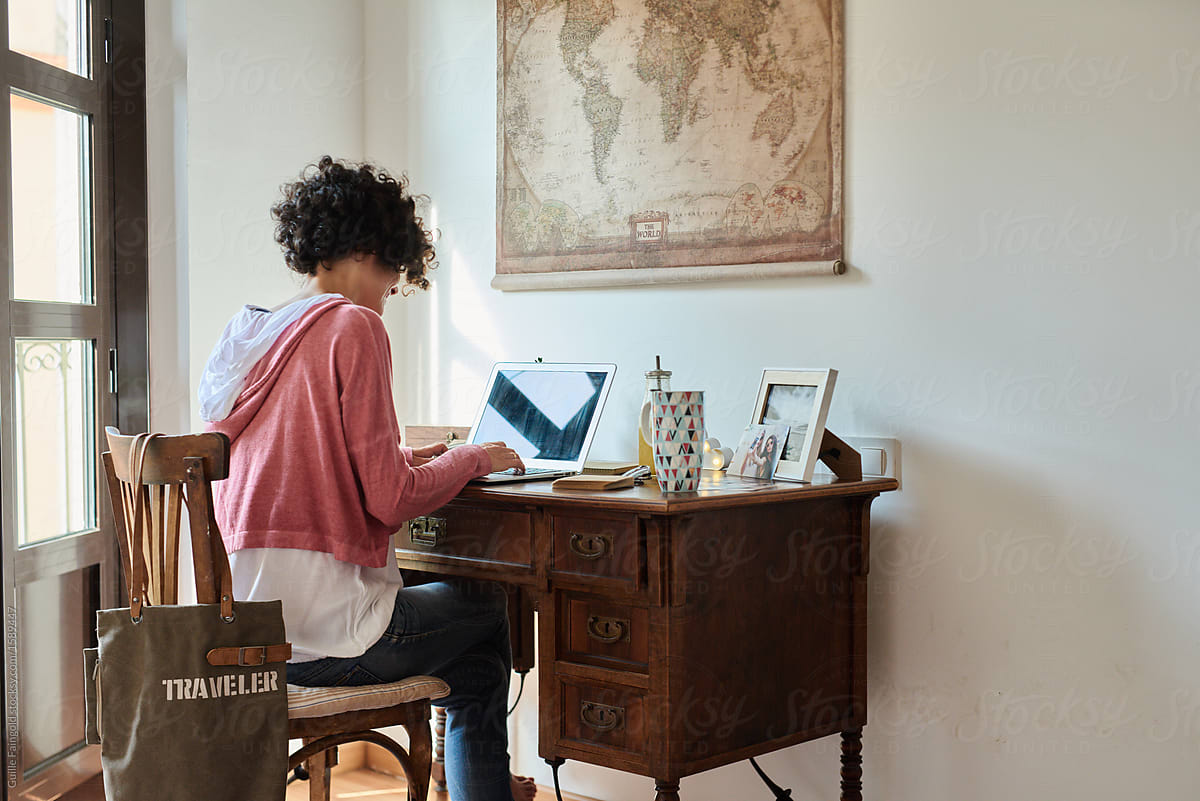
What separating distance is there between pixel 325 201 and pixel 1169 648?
1.64m

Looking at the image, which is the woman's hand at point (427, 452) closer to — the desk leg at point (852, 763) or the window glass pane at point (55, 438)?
the window glass pane at point (55, 438)

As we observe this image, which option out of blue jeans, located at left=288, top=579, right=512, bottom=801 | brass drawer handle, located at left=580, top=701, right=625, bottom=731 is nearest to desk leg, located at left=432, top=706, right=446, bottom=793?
blue jeans, located at left=288, top=579, right=512, bottom=801

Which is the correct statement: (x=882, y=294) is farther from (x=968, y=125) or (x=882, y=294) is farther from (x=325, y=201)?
(x=325, y=201)

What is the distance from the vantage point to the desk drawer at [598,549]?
1.71m

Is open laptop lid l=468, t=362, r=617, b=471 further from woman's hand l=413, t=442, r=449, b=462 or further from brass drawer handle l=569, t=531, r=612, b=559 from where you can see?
brass drawer handle l=569, t=531, r=612, b=559

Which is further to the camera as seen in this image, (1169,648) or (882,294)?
(882,294)

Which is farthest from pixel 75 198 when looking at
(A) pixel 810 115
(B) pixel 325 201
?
(A) pixel 810 115

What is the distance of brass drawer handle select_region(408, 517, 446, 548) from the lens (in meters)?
1.98

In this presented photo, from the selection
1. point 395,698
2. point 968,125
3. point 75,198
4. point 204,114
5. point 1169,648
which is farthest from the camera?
point 204,114

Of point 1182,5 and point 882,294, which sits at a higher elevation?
point 1182,5

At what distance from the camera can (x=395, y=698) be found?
1.74 meters

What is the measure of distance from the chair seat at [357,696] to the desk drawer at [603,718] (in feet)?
0.71

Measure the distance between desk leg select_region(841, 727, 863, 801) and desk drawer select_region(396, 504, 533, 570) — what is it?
0.73 meters

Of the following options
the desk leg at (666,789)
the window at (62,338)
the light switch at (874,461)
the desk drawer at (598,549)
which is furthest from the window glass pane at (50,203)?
the light switch at (874,461)
